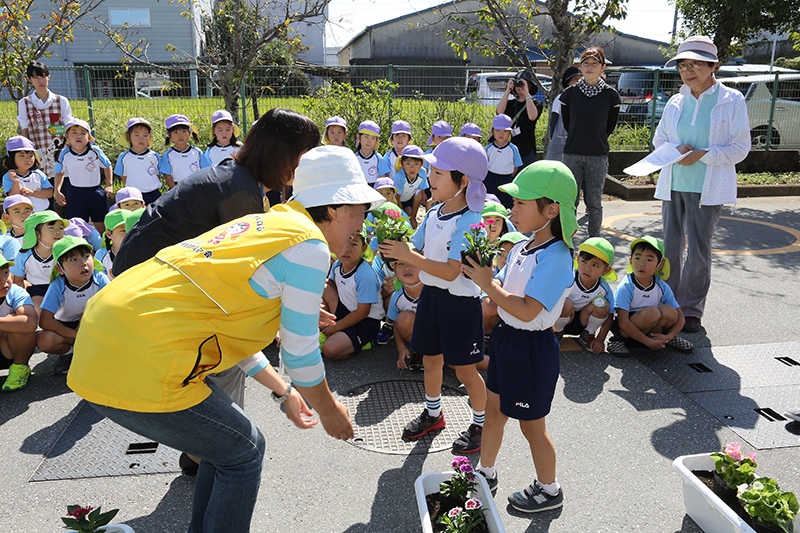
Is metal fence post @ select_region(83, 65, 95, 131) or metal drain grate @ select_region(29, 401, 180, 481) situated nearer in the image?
metal drain grate @ select_region(29, 401, 180, 481)

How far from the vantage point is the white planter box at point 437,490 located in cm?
269

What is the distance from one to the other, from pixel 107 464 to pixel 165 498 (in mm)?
530

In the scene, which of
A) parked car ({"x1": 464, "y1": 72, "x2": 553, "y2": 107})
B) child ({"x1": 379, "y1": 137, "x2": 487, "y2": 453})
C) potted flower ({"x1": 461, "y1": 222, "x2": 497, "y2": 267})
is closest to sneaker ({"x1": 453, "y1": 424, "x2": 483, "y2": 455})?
child ({"x1": 379, "y1": 137, "x2": 487, "y2": 453})

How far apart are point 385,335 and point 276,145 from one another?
2.64 meters

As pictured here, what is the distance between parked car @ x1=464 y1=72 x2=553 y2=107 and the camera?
11.7 meters

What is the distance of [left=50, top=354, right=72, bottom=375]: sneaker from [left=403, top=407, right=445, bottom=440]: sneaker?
260cm

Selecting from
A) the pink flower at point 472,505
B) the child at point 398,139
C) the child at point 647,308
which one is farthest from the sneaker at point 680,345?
the child at point 398,139

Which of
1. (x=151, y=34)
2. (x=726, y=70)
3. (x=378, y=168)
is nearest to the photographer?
(x=378, y=168)

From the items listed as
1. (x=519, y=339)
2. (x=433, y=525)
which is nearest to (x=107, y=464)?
(x=433, y=525)

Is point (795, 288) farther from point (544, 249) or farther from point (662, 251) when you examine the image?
point (544, 249)

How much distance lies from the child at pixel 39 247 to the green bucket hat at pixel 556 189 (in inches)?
161

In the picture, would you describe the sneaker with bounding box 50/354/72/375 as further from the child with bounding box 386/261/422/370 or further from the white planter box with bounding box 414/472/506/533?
the white planter box with bounding box 414/472/506/533

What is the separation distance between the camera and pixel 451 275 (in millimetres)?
3293

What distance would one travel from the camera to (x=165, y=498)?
125 inches
